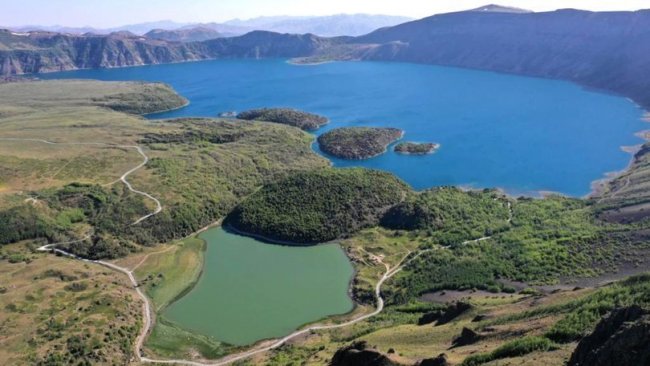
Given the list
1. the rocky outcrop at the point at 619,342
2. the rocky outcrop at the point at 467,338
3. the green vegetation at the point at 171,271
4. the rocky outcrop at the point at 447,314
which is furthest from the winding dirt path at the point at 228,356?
the rocky outcrop at the point at 619,342

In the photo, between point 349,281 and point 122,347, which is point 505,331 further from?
point 122,347

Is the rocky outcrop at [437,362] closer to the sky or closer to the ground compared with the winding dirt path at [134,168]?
closer to the sky

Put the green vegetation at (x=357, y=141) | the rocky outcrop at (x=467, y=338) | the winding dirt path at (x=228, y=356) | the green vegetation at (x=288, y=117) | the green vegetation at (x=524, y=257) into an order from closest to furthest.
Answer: the rocky outcrop at (x=467, y=338), the winding dirt path at (x=228, y=356), the green vegetation at (x=524, y=257), the green vegetation at (x=357, y=141), the green vegetation at (x=288, y=117)

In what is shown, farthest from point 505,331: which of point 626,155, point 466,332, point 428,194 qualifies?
point 626,155

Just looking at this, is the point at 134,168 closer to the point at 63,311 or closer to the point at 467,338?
the point at 63,311

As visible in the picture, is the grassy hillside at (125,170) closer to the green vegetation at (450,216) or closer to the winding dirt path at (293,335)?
the winding dirt path at (293,335)

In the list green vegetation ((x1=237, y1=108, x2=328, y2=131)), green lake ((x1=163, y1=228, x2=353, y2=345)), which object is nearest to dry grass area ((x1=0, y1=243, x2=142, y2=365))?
green lake ((x1=163, y1=228, x2=353, y2=345))

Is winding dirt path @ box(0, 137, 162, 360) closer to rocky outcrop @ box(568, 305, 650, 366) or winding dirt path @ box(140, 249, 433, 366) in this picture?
winding dirt path @ box(140, 249, 433, 366)
